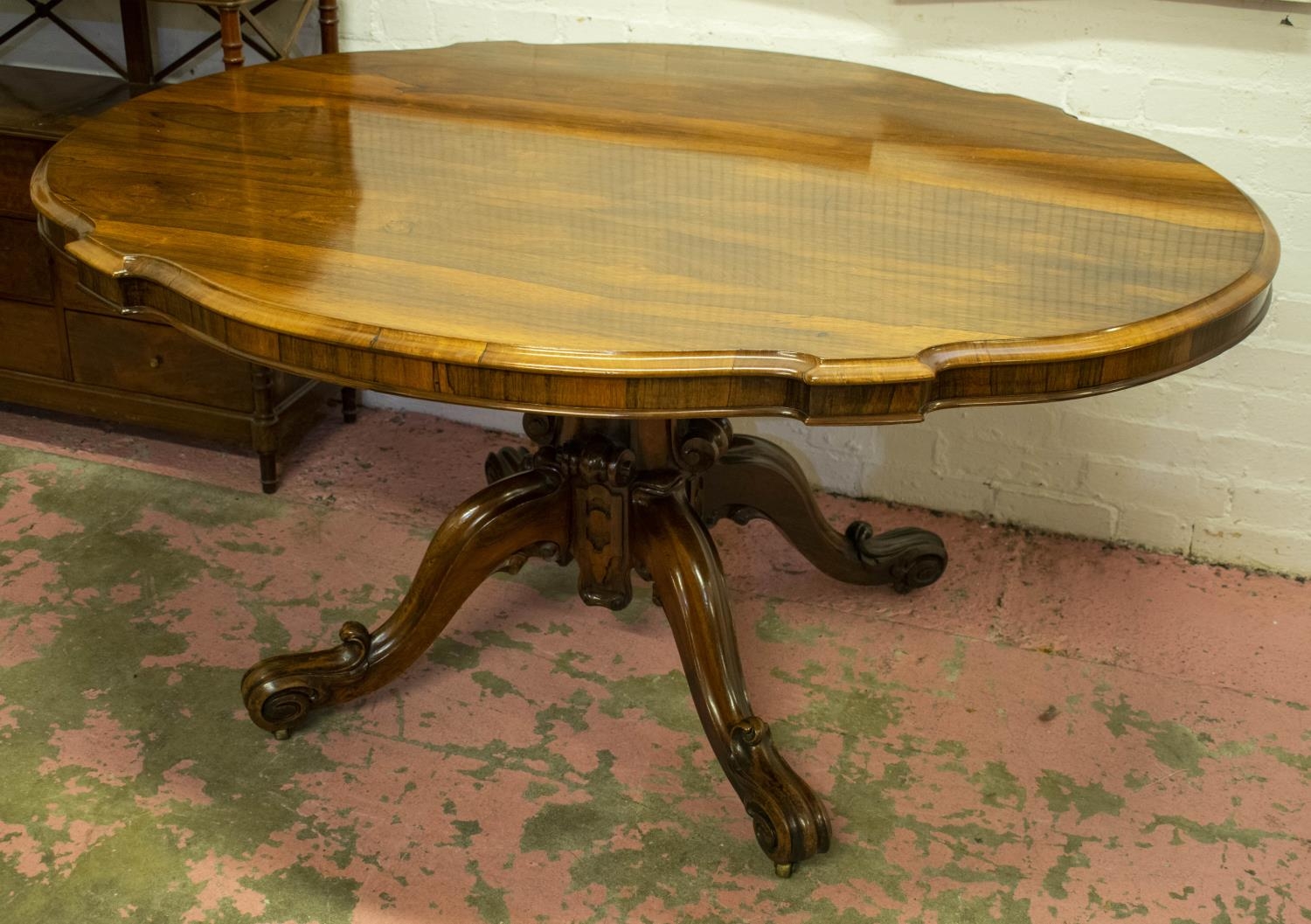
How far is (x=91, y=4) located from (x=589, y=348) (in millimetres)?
1916

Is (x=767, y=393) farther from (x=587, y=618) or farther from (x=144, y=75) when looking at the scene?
(x=144, y=75)

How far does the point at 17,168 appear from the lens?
2172 millimetres

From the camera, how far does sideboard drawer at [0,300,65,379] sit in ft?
7.65

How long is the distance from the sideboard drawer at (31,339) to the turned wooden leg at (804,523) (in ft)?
4.13

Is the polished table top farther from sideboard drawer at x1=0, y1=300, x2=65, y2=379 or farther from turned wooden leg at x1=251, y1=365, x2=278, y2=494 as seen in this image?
sideboard drawer at x1=0, y1=300, x2=65, y2=379

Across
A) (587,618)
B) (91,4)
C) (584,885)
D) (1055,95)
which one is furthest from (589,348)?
(91,4)

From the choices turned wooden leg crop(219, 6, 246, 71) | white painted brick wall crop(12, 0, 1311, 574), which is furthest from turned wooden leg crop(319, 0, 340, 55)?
turned wooden leg crop(219, 6, 246, 71)

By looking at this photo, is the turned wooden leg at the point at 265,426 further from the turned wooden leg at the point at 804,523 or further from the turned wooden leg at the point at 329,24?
the turned wooden leg at the point at 804,523

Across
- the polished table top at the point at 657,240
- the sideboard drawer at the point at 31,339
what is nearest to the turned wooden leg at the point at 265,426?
the sideboard drawer at the point at 31,339

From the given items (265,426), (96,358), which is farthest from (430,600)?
(96,358)

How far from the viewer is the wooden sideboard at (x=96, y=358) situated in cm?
225

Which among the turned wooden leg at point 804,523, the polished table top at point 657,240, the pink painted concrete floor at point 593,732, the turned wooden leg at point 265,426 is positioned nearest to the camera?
the polished table top at point 657,240

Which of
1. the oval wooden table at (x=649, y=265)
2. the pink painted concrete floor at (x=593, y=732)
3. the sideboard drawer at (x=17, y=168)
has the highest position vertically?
the oval wooden table at (x=649, y=265)

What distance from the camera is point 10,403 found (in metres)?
2.55
